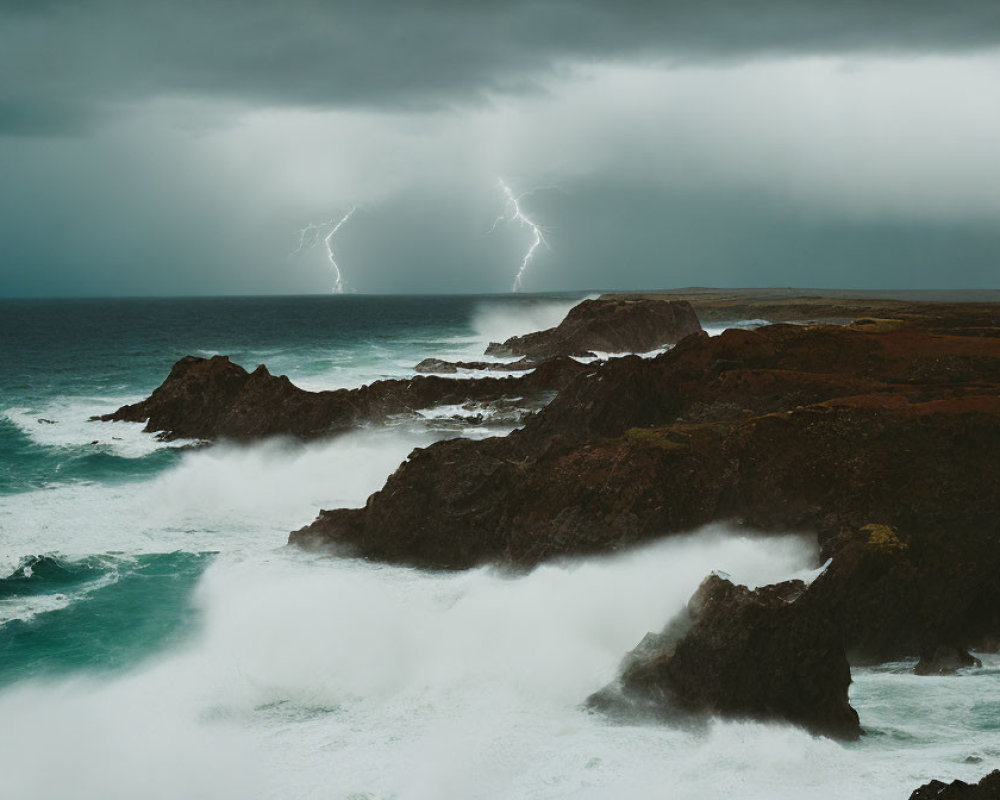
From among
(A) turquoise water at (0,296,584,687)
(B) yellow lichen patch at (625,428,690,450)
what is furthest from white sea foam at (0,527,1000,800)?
(B) yellow lichen patch at (625,428,690,450)

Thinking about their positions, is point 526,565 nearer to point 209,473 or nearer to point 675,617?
point 675,617

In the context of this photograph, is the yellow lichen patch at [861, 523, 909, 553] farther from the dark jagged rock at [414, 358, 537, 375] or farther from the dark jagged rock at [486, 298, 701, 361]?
the dark jagged rock at [486, 298, 701, 361]

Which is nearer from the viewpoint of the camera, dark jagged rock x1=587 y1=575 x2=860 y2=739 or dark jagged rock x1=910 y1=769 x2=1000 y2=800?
dark jagged rock x1=910 y1=769 x2=1000 y2=800

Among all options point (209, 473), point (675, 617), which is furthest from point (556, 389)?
point (675, 617)

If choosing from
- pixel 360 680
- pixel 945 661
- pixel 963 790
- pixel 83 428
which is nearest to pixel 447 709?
pixel 360 680

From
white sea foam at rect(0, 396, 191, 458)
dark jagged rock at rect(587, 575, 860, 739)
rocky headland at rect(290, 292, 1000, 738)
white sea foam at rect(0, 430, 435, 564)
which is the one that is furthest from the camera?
white sea foam at rect(0, 396, 191, 458)

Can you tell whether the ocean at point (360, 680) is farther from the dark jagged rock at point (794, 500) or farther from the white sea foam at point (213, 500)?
the dark jagged rock at point (794, 500)

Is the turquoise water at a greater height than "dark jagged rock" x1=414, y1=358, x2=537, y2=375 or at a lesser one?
lesser

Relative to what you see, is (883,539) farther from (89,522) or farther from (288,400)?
(288,400)

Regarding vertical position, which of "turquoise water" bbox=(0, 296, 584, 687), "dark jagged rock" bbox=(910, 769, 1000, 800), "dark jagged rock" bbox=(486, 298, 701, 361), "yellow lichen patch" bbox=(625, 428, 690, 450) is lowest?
"turquoise water" bbox=(0, 296, 584, 687)
